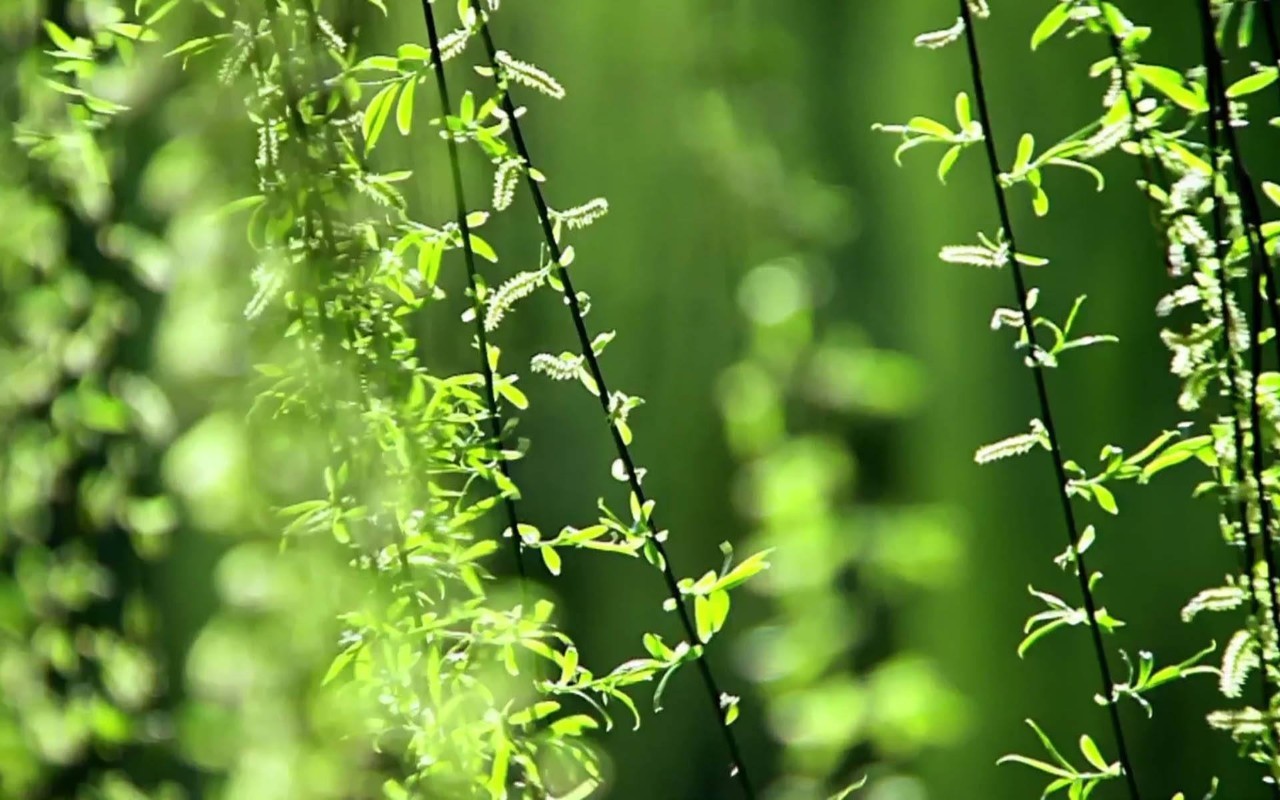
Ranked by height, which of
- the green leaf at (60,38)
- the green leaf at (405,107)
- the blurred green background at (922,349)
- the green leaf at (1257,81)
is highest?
the green leaf at (60,38)

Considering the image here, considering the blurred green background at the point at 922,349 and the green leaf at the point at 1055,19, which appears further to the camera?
the blurred green background at the point at 922,349

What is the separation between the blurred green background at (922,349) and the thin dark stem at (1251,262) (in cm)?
70

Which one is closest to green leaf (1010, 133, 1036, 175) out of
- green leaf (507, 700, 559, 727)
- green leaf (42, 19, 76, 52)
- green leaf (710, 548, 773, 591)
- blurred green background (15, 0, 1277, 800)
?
green leaf (710, 548, 773, 591)

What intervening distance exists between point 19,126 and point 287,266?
12.5 inches

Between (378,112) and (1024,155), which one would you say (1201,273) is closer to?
(1024,155)

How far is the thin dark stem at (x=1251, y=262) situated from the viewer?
0.59 metres

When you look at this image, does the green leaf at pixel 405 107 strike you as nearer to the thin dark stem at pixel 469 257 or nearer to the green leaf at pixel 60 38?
the thin dark stem at pixel 469 257

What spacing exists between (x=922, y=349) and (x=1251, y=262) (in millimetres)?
837

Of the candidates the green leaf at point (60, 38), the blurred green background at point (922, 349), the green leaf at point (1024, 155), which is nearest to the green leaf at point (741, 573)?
the green leaf at point (1024, 155)

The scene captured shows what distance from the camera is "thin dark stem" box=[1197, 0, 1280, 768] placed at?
23.2 inches

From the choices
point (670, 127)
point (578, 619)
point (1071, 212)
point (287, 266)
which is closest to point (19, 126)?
point (287, 266)

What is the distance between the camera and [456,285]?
4.58 feet

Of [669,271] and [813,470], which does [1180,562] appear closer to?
[669,271]

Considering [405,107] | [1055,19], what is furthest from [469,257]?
[1055,19]
